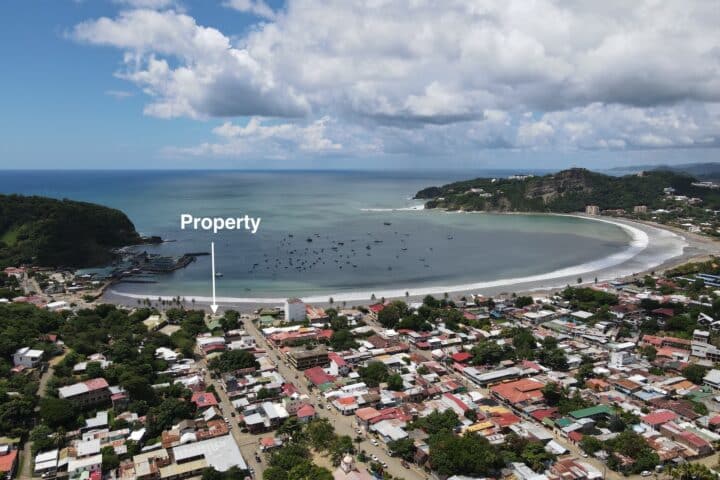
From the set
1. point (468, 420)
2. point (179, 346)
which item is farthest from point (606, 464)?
point (179, 346)

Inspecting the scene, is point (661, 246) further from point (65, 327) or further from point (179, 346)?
point (65, 327)

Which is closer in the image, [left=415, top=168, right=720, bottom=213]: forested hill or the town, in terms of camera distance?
the town

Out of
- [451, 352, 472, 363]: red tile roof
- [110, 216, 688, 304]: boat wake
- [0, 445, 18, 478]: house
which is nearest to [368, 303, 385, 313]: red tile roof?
[110, 216, 688, 304]: boat wake

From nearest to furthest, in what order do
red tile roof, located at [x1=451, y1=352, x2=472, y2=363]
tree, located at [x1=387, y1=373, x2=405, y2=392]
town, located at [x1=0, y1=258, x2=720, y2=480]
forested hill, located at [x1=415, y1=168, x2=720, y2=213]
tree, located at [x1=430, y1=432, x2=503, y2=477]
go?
1. tree, located at [x1=430, y1=432, x2=503, y2=477]
2. town, located at [x1=0, y1=258, x2=720, y2=480]
3. tree, located at [x1=387, y1=373, x2=405, y2=392]
4. red tile roof, located at [x1=451, y1=352, x2=472, y2=363]
5. forested hill, located at [x1=415, y1=168, x2=720, y2=213]

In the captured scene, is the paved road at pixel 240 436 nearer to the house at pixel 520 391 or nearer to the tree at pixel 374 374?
the tree at pixel 374 374

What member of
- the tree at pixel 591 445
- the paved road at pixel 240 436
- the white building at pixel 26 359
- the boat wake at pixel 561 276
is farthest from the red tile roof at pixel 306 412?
the boat wake at pixel 561 276

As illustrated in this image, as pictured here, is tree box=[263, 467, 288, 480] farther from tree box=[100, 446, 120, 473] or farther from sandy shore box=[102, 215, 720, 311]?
sandy shore box=[102, 215, 720, 311]
